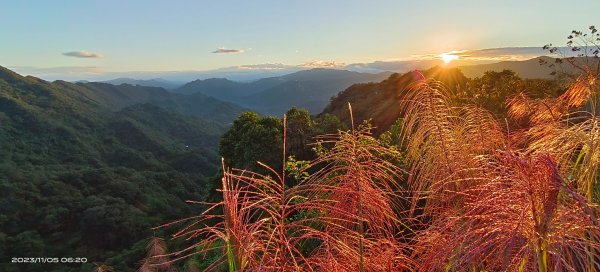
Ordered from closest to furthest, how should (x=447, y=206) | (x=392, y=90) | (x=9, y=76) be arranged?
(x=447, y=206), (x=392, y=90), (x=9, y=76)

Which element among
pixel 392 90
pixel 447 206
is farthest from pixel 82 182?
pixel 447 206

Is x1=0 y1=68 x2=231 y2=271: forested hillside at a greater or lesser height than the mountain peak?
lesser

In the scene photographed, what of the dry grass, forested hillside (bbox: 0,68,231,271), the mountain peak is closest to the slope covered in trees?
the dry grass

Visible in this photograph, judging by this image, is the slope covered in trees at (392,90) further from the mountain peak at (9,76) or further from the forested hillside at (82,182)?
the mountain peak at (9,76)

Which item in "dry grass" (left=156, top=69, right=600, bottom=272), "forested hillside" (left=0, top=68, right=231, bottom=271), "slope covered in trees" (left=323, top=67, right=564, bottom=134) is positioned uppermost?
"dry grass" (left=156, top=69, right=600, bottom=272)

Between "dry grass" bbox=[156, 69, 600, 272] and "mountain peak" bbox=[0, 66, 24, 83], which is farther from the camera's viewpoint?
"mountain peak" bbox=[0, 66, 24, 83]

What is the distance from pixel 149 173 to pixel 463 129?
85933mm

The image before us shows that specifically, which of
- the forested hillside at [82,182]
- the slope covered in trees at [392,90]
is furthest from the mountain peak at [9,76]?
the slope covered in trees at [392,90]

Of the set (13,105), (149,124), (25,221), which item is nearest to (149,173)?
(25,221)

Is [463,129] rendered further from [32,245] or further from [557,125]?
[32,245]

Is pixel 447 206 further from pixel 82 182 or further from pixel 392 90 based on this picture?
pixel 82 182

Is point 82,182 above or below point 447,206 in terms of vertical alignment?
below

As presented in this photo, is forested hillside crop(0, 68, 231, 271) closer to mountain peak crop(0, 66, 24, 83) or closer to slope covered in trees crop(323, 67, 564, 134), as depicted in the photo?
mountain peak crop(0, 66, 24, 83)

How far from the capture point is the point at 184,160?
339ft
